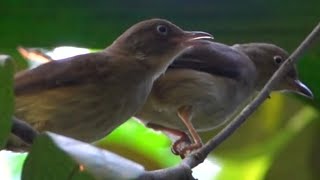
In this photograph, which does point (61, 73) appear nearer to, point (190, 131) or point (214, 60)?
point (190, 131)

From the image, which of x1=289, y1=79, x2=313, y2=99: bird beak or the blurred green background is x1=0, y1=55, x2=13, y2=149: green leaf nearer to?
the blurred green background

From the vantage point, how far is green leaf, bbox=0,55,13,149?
536 millimetres

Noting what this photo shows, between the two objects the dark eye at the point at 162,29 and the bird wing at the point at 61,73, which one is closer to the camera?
the bird wing at the point at 61,73

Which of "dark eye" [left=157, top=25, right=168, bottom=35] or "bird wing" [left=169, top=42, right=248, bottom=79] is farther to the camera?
"bird wing" [left=169, top=42, right=248, bottom=79]

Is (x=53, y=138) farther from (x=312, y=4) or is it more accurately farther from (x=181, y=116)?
(x=181, y=116)

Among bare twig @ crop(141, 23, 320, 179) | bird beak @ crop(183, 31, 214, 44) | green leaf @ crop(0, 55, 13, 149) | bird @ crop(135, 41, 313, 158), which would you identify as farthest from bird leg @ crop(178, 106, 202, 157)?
green leaf @ crop(0, 55, 13, 149)

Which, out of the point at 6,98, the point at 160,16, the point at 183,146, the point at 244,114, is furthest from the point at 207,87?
the point at 6,98

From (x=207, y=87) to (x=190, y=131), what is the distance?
24cm

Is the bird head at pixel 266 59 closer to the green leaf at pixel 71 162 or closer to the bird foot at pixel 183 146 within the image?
the bird foot at pixel 183 146

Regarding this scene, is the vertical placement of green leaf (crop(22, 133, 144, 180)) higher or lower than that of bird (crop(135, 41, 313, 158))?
higher

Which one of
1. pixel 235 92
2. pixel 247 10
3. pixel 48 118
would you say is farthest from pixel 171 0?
pixel 235 92

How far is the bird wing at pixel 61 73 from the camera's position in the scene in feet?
3.09

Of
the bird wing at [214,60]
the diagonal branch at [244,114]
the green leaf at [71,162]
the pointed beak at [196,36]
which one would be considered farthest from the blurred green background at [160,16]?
the green leaf at [71,162]

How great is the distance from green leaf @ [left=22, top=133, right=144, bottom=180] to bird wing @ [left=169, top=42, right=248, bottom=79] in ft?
2.63
